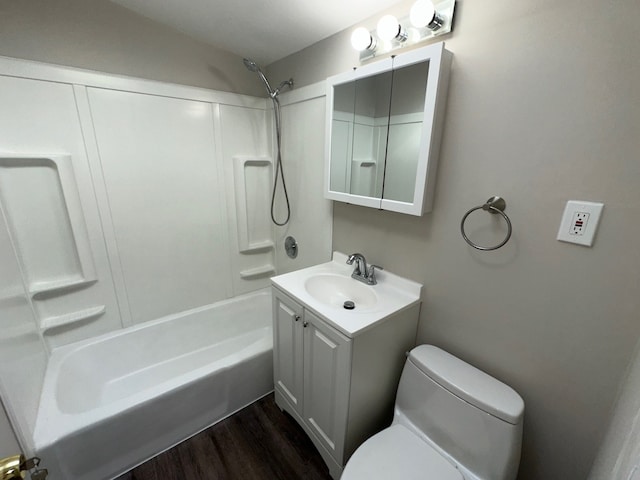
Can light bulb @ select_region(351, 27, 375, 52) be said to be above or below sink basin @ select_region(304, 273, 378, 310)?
above

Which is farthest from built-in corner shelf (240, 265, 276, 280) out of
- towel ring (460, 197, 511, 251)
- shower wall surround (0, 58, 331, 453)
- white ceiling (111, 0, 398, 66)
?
towel ring (460, 197, 511, 251)

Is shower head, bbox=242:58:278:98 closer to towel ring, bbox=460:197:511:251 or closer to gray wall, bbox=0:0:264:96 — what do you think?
gray wall, bbox=0:0:264:96

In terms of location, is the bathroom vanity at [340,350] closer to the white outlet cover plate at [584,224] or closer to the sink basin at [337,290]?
the sink basin at [337,290]

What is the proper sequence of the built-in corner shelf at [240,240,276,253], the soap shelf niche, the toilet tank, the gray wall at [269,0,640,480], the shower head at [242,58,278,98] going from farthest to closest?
the built-in corner shelf at [240,240,276,253]
the soap shelf niche
the shower head at [242,58,278,98]
the toilet tank
the gray wall at [269,0,640,480]

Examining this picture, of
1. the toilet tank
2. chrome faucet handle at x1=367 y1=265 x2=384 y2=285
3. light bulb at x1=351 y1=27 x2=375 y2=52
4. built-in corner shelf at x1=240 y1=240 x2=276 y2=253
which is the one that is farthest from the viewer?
built-in corner shelf at x1=240 y1=240 x2=276 y2=253

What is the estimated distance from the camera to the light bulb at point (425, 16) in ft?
3.28

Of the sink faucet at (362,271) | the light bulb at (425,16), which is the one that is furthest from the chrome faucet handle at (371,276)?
the light bulb at (425,16)

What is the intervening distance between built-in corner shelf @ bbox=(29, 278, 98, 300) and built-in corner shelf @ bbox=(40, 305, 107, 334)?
151mm

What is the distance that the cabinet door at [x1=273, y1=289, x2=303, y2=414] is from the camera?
137 cm

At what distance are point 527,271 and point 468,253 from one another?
0.69 feet

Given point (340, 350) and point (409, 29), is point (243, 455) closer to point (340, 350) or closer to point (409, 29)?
point (340, 350)

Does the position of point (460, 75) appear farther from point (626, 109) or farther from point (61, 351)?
point (61, 351)

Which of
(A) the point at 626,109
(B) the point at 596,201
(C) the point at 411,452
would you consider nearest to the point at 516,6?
(A) the point at 626,109

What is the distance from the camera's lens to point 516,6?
89 centimetres
